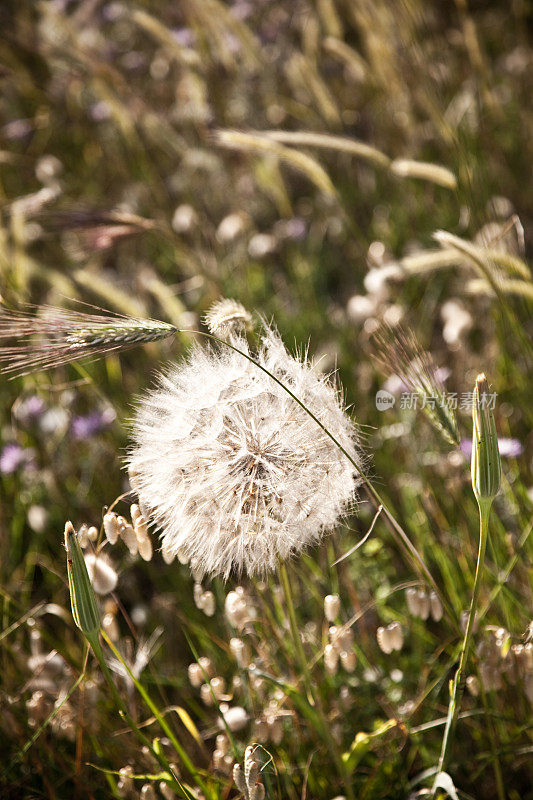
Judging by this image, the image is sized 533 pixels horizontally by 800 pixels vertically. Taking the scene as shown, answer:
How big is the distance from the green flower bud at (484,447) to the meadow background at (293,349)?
26 cm

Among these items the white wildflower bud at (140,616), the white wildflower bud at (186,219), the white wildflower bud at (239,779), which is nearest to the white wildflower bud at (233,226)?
the white wildflower bud at (186,219)

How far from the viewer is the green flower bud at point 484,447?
1033 millimetres

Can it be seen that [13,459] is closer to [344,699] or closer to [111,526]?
[111,526]

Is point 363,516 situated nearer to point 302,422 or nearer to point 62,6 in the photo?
point 302,422

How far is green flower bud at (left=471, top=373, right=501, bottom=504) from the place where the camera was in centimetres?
103

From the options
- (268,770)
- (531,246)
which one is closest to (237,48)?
(531,246)

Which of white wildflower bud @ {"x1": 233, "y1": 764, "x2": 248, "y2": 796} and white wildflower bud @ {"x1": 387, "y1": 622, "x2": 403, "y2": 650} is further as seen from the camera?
white wildflower bud @ {"x1": 387, "y1": 622, "x2": 403, "y2": 650}

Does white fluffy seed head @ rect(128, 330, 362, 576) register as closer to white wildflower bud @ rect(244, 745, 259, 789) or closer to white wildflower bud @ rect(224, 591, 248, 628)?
white wildflower bud @ rect(224, 591, 248, 628)

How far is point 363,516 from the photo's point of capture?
2389mm

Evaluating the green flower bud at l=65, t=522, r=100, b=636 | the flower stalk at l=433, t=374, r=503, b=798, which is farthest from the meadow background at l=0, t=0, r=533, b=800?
the green flower bud at l=65, t=522, r=100, b=636

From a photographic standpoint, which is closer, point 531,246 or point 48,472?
point 48,472

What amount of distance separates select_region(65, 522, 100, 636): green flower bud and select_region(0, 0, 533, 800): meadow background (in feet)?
1.21

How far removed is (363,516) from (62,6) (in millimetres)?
3872

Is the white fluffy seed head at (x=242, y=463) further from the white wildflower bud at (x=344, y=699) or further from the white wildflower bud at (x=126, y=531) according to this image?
the white wildflower bud at (x=344, y=699)
